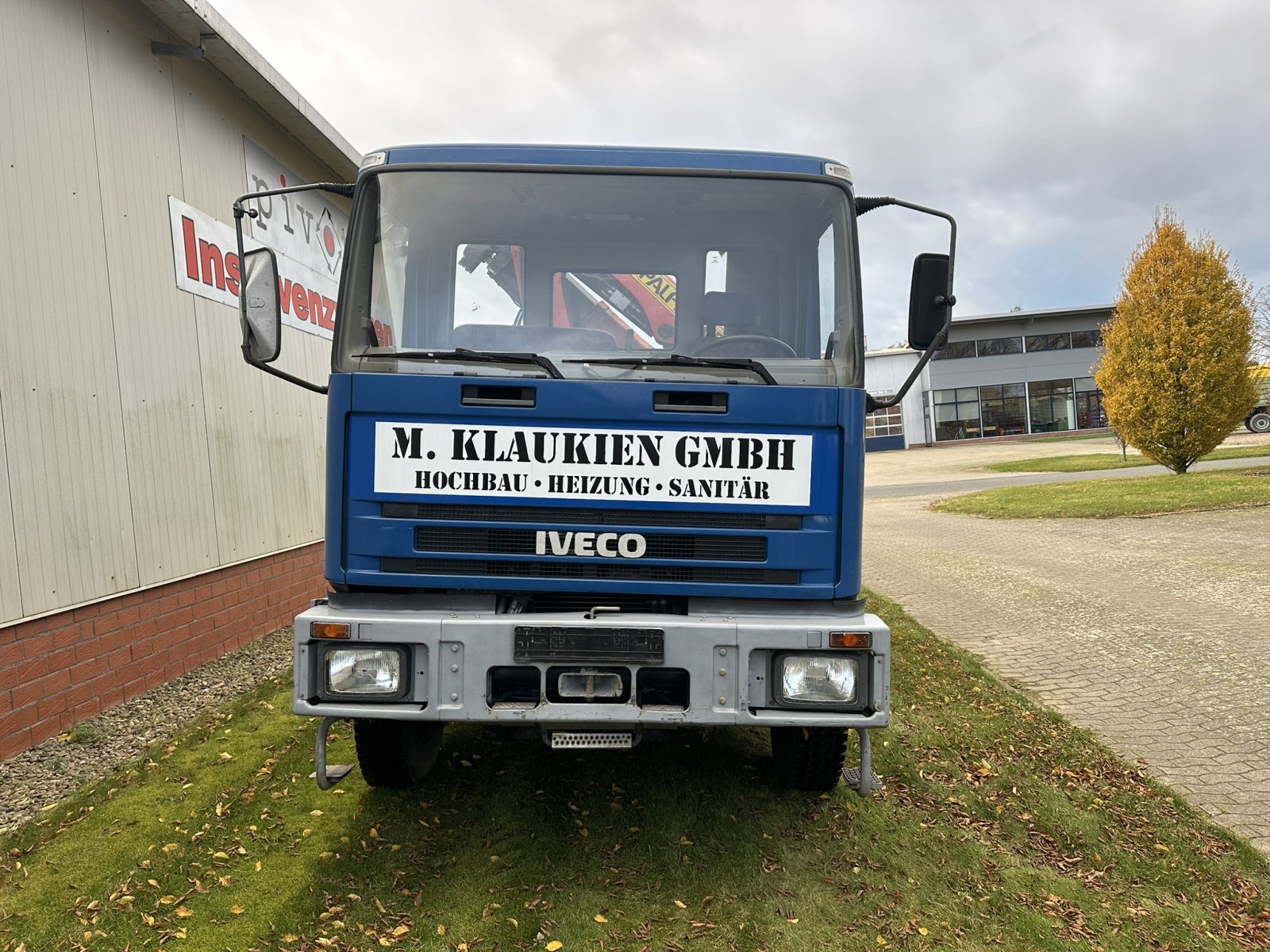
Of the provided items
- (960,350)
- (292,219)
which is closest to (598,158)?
(292,219)

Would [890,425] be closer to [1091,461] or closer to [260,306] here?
[1091,461]

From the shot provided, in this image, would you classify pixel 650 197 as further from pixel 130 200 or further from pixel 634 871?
pixel 130 200

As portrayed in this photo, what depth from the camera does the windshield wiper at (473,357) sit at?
3332 mm

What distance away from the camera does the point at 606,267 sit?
3.69 meters

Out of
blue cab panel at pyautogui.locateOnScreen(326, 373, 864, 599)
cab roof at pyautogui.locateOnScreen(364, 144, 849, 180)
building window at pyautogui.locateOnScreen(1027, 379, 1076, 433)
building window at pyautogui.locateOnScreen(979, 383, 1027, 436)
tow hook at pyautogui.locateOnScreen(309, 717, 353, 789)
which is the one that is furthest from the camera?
building window at pyautogui.locateOnScreen(979, 383, 1027, 436)

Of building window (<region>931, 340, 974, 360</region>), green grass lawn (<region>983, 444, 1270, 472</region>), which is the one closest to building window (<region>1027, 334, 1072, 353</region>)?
building window (<region>931, 340, 974, 360</region>)

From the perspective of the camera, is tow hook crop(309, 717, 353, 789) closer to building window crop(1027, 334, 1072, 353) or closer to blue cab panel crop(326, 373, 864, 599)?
blue cab panel crop(326, 373, 864, 599)

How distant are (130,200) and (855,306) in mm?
4667

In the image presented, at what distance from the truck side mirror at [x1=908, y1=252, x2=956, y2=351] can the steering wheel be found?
0.55m

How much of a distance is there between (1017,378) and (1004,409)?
1708mm

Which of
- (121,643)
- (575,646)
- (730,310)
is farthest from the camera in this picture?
(121,643)

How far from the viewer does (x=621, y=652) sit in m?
3.12

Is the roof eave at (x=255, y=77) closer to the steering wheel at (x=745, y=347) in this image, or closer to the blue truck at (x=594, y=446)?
the blue truck at (x=594, y=446)

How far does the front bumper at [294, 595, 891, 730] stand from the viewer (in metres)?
3.12
